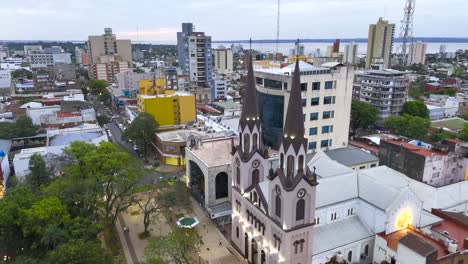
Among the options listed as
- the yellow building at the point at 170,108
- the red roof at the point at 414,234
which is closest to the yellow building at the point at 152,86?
the yellow building at the point at 170,108

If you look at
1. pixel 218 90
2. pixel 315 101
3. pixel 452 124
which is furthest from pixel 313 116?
pixel 218 90

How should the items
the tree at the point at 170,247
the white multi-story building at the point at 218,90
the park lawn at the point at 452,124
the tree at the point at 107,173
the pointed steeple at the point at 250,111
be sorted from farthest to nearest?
the white multi-story building at the point at 218,90
the park lawn at the point at 452,124
the tree at the point at 107,173
the pointed steeple at the point at 250,111
the tree at the point at 170,247

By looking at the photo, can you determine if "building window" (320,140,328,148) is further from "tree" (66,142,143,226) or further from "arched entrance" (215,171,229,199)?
"tree" (66,142,143,226)

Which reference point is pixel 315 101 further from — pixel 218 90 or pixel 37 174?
pixel 218 90

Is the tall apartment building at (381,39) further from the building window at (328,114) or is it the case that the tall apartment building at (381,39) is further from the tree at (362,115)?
the building window at (328,114)

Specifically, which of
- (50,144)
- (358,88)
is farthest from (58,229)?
(358,88)

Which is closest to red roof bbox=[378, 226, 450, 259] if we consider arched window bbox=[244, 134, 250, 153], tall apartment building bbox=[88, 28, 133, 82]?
arched window bbox=[244, 134, 250, 153]
